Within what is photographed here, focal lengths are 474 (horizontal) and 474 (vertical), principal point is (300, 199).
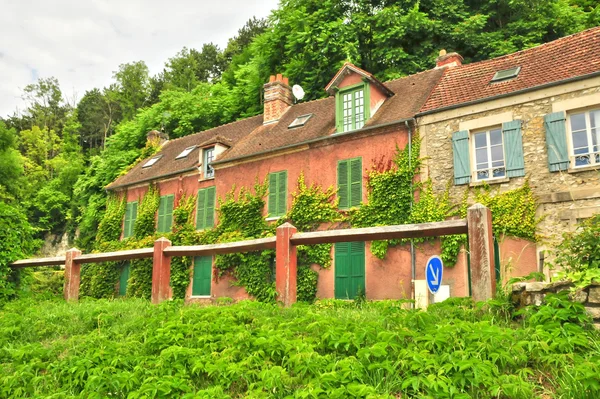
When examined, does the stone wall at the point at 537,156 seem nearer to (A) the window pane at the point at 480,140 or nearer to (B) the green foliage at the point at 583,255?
(A) the window pane at the point at 480,140

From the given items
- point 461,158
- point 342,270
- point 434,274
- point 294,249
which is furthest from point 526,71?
point 294,249

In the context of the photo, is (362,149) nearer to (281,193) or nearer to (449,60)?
(281,193)

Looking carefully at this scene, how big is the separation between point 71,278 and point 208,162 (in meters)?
9.38

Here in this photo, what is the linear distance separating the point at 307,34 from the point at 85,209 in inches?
586

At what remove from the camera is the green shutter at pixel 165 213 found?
19.3 meters

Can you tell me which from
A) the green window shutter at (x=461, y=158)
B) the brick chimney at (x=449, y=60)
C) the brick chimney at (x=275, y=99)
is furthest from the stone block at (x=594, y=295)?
the brick chimney at (x=275, y=99)

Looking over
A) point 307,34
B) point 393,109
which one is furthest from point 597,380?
point 307,34

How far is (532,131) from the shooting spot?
38.4 ft

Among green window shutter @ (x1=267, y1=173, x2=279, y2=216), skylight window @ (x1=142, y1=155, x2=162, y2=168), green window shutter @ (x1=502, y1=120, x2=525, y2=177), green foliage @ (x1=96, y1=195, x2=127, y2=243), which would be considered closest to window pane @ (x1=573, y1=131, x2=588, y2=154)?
green window shutter @ (x1=502, y1=120, x2=525, y2=177)

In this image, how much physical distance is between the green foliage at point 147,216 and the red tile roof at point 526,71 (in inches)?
472

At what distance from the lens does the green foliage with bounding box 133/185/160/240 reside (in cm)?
1989

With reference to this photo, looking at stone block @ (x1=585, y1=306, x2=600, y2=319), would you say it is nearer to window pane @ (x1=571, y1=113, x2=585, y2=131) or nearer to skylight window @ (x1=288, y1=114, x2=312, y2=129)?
window pane @ (x1=571, y1=113, x2=585, y2=131)

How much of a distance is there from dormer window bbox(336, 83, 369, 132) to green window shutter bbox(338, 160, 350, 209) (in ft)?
4.08

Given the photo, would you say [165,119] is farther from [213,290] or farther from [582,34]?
[582,34]
